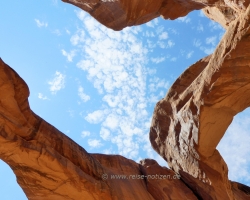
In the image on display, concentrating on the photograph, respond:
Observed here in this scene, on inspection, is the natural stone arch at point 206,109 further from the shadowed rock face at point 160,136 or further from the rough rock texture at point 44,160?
the rough rock texture at point 44,160

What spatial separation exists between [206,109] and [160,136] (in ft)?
8.50

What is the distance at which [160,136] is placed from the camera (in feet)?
38.4

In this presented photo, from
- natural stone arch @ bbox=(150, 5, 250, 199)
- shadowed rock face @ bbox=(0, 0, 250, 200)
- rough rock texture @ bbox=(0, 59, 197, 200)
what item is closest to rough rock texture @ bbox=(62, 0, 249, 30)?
shadowed rock face @ bbox=(0, 0, 250, 200)

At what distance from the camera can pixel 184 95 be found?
10.8 m

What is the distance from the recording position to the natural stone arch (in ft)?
28.7

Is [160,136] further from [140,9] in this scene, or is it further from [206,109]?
[140,9]

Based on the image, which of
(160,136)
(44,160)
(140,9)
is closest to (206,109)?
(160,136)

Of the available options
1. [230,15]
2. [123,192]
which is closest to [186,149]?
[123,192]

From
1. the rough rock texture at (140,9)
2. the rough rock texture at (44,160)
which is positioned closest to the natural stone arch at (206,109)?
the rough rock texture at (44,160)

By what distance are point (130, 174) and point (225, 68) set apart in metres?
4.17

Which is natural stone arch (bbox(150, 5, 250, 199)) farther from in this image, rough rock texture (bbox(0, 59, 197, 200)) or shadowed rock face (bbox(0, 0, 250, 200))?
rough rock texture (bbox(0, 59, 197, 200))

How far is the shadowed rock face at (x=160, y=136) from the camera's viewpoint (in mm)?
8211

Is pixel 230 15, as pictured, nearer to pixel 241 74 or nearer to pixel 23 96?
pixel 241 74

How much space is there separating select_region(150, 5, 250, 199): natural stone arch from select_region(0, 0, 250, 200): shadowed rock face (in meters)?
0.03
